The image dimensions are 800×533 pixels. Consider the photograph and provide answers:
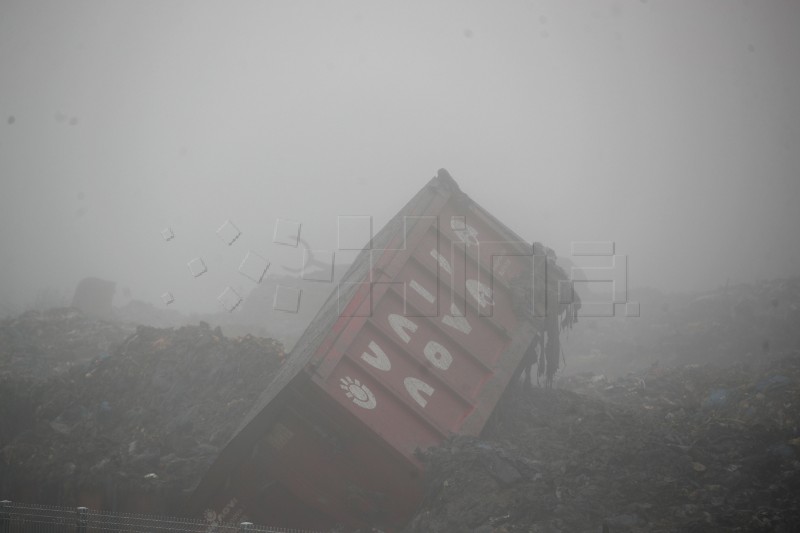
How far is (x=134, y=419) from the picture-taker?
6.14 meters

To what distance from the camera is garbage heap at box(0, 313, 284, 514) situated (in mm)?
4707

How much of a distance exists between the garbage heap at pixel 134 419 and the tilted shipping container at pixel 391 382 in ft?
4.37

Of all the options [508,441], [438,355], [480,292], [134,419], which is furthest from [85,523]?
[480,292]

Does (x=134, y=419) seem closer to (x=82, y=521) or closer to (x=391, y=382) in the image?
(x=82, y=521)

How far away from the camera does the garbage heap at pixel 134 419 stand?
4707 millimetres

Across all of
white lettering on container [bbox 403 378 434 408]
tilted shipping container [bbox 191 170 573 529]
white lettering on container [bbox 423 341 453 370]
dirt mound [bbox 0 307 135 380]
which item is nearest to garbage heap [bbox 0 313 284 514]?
tilted shipping container [bbox 191 170 573 529]

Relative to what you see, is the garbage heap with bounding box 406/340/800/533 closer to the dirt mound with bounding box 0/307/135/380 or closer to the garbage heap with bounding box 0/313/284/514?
the garbage heap with bounding box 0/313/284/514

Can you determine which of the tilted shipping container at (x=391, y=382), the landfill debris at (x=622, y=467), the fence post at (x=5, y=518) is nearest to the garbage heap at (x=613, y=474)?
the landfill debris at (x=622, y=467)

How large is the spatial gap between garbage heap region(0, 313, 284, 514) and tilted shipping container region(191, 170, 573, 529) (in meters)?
1.33

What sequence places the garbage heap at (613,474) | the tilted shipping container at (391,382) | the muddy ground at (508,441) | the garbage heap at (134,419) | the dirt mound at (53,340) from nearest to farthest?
the garbage heap at (613,474) → the muddy ground at (508,441) → the tilted shipping container at (391,382) → the garbage heap at (134,419) → the dirt mound at (53,340)

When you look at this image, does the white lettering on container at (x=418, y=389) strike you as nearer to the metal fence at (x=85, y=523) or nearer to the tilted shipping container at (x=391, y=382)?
the tilted shipping container at (x=391, y=382)

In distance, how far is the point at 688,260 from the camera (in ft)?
84.6

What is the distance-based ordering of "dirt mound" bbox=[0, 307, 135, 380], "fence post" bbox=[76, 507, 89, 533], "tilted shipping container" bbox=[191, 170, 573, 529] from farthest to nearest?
"dirt mound" bbox=[0, 307, 135, 380]
"fence post" bbox=[76, 507, 89, 533]
"tilted shipping container" bbox=[191, 170, 573, 529]

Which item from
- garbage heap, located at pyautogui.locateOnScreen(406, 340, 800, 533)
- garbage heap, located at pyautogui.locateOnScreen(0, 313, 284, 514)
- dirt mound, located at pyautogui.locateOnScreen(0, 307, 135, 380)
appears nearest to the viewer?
garbage heap, located at pyautogui.locateOnScreen(406, 340, 800, 533)
